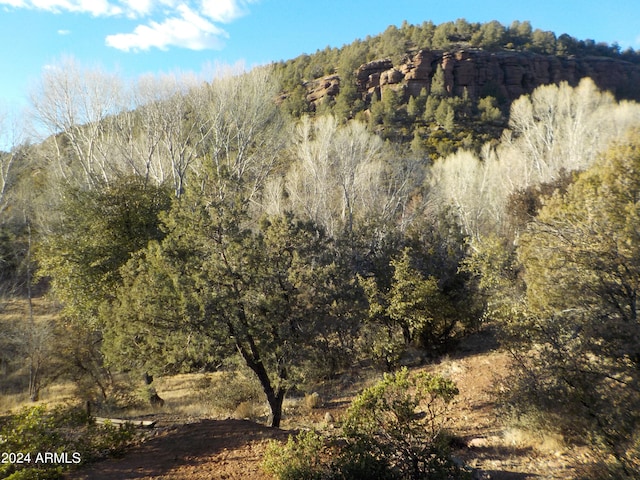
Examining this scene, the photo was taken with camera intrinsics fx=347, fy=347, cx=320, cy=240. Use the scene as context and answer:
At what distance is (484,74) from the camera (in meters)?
55.6

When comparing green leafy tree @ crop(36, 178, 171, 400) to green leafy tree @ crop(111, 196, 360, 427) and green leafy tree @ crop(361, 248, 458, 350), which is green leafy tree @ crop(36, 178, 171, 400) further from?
green leafy tree @ crop(361, 248, 458, 350)

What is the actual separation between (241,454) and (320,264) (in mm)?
6015

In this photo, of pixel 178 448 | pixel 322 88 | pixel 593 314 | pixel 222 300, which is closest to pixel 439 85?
pixel 322 88

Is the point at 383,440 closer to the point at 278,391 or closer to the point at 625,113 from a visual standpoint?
the point at 278,391

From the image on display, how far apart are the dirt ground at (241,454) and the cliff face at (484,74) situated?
178 feet

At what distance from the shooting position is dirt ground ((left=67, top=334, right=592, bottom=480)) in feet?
18.6

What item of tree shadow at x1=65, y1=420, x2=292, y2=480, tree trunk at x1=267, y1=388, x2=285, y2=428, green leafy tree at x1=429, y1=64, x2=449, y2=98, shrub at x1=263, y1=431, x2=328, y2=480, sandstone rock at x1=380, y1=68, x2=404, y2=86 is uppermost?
sandstone rock at x1=380, y1=68, x2=404, y2=86

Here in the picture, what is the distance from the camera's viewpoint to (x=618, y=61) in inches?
2491

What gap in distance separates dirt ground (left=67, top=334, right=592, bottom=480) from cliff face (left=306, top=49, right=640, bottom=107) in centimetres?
5439

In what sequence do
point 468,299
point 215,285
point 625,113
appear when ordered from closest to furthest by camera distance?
point 215,285 < point 468,299 < point 625,113

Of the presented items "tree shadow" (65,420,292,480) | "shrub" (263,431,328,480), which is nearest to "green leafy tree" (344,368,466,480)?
"shrub" (263,431,328,480)

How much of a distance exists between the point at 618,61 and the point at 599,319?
83.0m

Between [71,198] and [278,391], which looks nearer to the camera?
[278,391]

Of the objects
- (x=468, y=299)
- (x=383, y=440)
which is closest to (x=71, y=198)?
(x=383, y=440)
